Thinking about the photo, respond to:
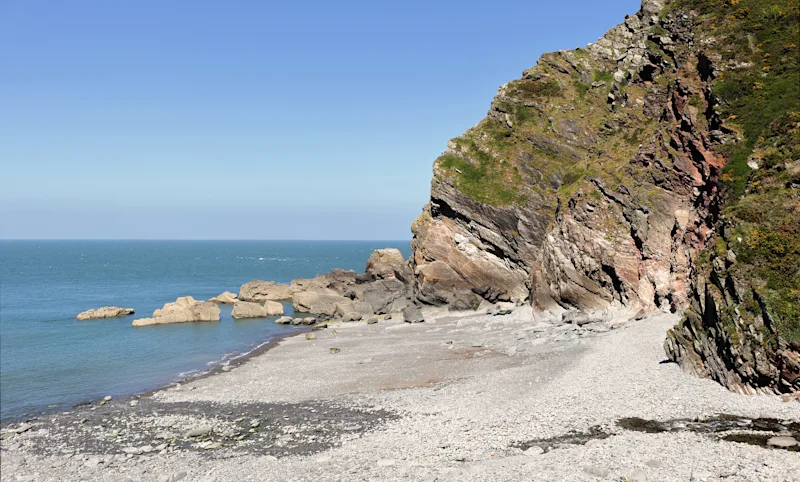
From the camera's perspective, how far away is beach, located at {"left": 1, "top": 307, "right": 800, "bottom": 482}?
731 inches

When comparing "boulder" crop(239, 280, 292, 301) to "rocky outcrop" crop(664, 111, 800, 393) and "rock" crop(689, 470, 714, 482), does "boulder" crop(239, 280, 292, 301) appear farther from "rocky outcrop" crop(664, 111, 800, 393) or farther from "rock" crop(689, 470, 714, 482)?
"rock" crop(689, 470, 714, 482)

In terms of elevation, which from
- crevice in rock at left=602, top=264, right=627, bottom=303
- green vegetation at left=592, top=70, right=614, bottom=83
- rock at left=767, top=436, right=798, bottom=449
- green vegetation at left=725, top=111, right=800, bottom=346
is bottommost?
rock at left=767, top=436, right=798, bottom=449

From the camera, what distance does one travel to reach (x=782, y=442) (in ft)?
58.4

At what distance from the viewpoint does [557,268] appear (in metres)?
49.2

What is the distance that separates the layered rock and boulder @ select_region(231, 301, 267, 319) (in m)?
19.9

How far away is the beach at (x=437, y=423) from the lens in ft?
60.9

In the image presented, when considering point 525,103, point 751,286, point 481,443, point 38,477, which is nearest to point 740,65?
point 751,286

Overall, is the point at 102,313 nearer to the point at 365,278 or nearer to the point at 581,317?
the point at 365,278

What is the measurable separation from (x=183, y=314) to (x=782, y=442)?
60233 mm

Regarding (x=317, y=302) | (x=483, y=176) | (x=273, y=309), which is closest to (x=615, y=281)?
(x=483, y=176)

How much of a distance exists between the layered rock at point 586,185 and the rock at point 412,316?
11.3 feet

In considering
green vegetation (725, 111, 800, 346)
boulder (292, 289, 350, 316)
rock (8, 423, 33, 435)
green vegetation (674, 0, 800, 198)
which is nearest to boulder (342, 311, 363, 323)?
boulder (292, 289, 350, 316)

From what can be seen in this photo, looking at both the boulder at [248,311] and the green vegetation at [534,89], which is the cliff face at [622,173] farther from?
the boulder at [248,311]

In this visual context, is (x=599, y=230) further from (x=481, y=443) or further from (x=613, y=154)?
(x=481, y=443)
